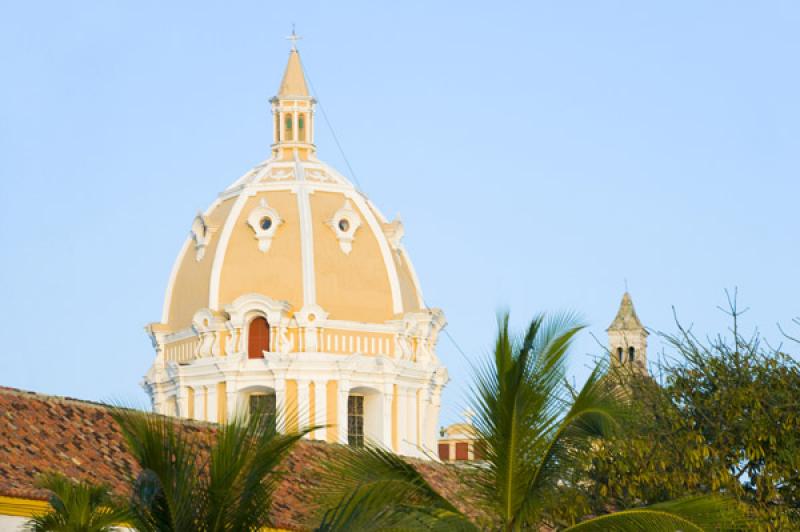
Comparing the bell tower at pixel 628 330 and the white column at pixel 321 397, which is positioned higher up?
the bell tower at pixel 628 330

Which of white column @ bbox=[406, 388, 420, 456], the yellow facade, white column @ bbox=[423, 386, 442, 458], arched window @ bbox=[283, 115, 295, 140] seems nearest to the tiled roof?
the yellow facade

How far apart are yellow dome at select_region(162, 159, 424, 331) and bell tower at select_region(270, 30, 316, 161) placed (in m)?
1.51

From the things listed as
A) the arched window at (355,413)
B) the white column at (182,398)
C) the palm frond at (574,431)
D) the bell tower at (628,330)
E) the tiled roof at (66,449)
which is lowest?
the palm frond at (574,431)

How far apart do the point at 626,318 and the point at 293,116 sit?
88.0 feet

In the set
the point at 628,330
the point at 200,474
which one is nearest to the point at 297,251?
the point at 628,330

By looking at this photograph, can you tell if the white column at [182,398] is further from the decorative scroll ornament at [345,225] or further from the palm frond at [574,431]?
the palm frond at [574,431]

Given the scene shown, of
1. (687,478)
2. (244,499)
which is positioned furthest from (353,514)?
(687,478)

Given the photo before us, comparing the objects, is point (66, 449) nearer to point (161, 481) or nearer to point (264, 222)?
point (161, 481)

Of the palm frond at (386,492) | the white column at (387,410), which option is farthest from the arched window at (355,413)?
the palm frond at (386,492)

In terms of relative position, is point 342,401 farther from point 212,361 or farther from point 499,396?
point 499,396

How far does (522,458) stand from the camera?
1744 centimetres

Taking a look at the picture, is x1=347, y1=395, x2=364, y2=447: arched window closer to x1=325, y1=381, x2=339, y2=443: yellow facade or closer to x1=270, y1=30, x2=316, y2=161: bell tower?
x1=325, y1=381, x2=339, y2=443: yellow facade

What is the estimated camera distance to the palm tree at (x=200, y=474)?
1514 cm

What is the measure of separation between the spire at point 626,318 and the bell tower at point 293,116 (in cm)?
2574
